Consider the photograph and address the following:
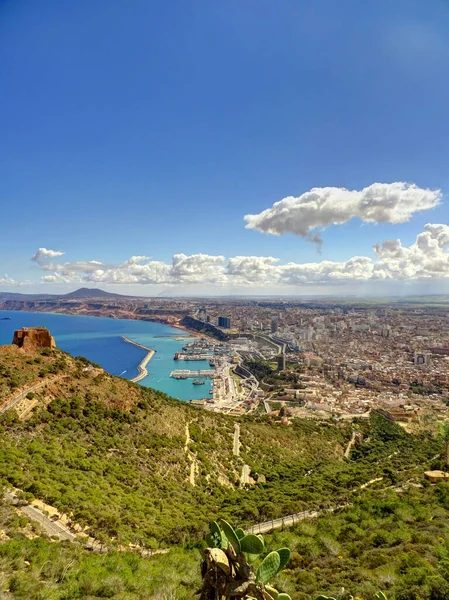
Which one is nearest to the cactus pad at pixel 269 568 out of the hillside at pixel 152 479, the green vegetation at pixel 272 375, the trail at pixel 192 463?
the hillside at pixel 152 479

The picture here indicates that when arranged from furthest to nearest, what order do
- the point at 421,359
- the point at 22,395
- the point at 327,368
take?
the point at 421,359, the point at 327,368, the point at 22,395

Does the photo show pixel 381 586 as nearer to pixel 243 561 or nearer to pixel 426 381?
pixel 243 561

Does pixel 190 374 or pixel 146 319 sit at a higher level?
pixel 146 319

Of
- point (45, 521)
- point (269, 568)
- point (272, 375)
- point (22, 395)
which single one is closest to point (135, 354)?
point (272, 375)

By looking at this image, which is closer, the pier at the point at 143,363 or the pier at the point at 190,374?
the pier at the point at 143,363

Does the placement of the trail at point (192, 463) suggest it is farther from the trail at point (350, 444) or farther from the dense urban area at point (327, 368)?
the dense urban area at point (327, 368)

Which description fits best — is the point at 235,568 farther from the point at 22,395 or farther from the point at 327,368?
the point at 327,368

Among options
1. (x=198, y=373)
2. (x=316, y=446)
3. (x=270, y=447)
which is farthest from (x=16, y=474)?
(x=198, y=373)

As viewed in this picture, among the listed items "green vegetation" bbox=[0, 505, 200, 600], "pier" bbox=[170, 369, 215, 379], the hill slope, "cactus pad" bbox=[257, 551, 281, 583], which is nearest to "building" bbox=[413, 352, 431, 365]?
"pier" bbox=[170, 369, 215, 379]
